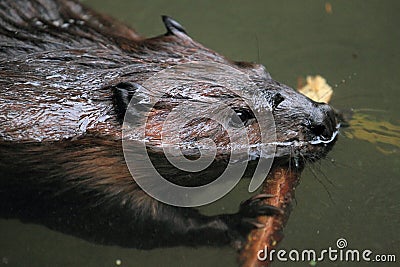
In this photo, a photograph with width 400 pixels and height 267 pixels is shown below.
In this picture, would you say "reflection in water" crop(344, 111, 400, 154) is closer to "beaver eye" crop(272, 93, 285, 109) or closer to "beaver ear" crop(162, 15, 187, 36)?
"beaver eye" crop(272, 93, 285, 109)

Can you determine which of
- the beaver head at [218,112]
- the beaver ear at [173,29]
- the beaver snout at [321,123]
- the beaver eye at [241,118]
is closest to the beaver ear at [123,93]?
the beaver head at [218,112]

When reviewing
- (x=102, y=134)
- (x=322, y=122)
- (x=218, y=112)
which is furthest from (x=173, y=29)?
(x=322, y=122)

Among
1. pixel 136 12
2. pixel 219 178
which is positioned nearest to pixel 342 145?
pixel 219 178

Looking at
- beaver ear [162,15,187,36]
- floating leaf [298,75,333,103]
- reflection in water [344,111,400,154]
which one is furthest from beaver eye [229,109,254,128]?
floating leaf [298,75,333,103]

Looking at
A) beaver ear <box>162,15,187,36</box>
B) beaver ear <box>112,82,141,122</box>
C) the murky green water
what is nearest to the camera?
beaver ear <box>112,82,141,122</box>

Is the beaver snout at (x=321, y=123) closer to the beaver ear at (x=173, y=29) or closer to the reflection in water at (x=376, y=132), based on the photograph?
the reflection in water at (x=376, y=132)

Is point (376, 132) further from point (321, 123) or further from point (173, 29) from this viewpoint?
point (173, 29)
